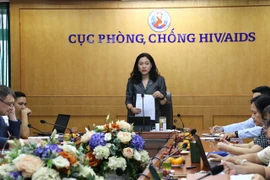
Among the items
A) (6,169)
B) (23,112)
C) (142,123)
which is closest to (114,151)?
(6,169)

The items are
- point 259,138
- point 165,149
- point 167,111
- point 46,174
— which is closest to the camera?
point 46,174

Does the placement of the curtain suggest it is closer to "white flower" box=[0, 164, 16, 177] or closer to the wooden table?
the wooden table

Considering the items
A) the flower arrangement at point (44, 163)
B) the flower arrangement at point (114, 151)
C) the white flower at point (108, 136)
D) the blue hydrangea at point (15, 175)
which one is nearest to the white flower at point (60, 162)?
the flower arrangement at point (44, 163)

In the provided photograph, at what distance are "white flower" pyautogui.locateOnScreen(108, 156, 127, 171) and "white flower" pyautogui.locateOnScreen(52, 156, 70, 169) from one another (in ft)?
2.99

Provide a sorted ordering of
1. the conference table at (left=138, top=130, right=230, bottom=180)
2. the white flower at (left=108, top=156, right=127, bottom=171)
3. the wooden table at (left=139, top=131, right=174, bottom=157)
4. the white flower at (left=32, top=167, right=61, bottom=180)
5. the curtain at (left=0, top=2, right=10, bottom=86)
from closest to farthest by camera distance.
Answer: the white flower at (left=32, top=167, right=61, bottom=180) < the conference table at (left=138, top=130, right=230, bottom=180) < the white flower at (left=108, top=156, right=127, bottom=171) < the wooden table at (left=139, top=131, right=174, bottom=157) < the curtain at (left=0, top=2, right=10, bottom=86)

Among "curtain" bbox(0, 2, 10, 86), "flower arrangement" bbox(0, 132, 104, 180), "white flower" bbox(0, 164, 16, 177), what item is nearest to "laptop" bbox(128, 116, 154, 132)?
"flower arrangement" bbox(0, 132, 104, 180)

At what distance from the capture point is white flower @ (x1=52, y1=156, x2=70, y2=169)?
5.85 feet

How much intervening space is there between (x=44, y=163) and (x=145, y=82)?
3628 mm

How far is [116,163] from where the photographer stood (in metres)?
2.72

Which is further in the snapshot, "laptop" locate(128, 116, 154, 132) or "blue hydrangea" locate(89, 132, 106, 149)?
"laptop" locate(128, 116, 154, 132)

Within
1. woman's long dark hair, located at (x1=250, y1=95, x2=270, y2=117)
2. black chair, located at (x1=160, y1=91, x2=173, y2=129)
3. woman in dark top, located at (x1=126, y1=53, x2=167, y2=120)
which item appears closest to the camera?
woman's long dark hair, located at (x1=250, y1=95, x2=270, y2=117)

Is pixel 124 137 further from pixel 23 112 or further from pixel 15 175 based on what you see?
pixel 23 112

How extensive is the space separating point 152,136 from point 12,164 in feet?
9.62

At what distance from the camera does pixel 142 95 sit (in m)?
5.00
